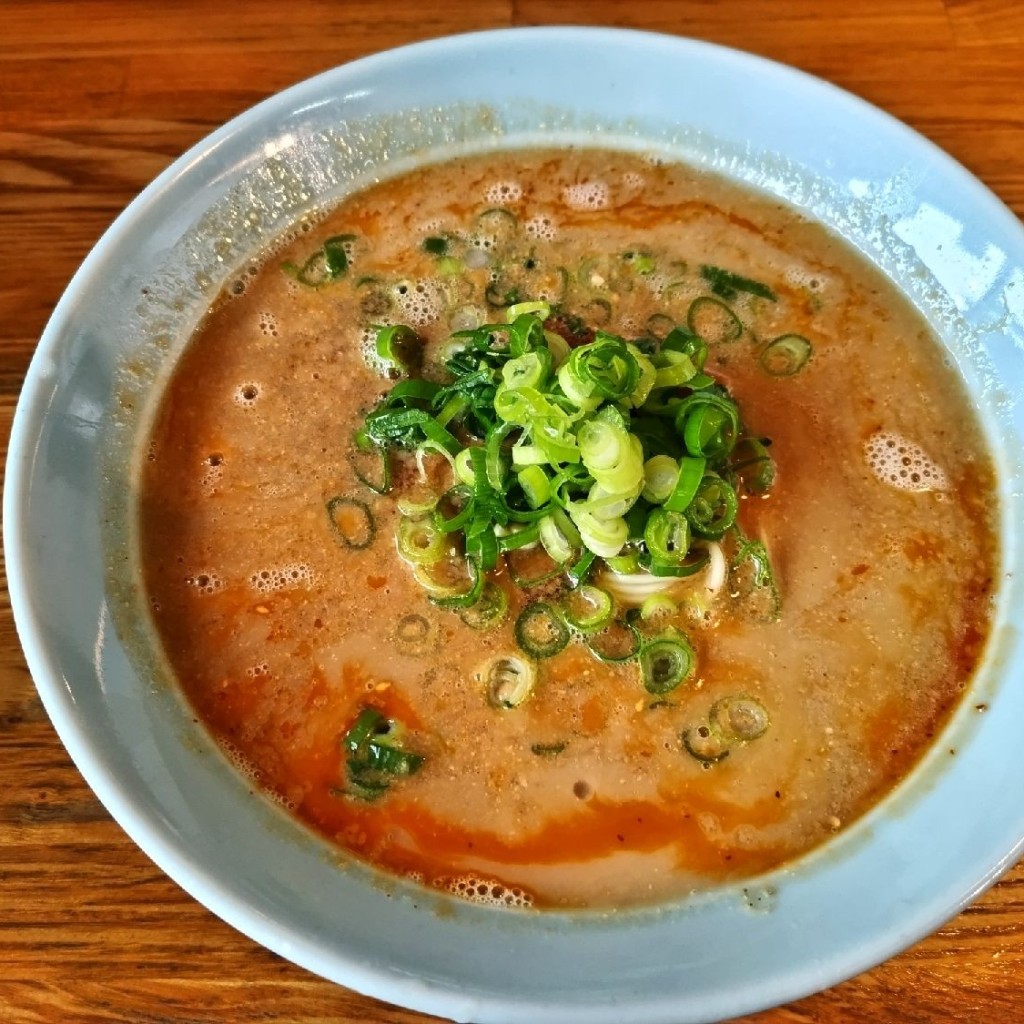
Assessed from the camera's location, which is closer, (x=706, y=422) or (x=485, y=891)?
(x=485, y=891)

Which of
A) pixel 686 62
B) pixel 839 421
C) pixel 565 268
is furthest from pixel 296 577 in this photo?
pixel 686 62

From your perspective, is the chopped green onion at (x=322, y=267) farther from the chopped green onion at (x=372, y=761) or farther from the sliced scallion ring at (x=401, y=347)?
the chopped green onion at (x=372, y=761)

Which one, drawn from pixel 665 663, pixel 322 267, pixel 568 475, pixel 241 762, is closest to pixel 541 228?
pixel 322 267

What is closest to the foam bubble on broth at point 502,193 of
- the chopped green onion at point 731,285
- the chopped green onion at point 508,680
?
the chopped green onion at point 731,285

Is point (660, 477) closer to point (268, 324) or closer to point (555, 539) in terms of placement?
point (555, 539)

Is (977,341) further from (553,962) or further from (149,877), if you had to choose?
(149,877)

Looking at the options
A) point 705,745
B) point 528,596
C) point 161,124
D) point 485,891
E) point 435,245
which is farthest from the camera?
point 161,124
